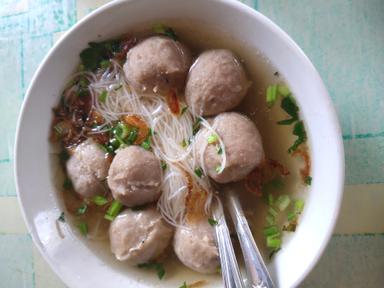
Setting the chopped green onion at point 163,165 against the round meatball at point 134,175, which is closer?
the round meatball at point 134,175

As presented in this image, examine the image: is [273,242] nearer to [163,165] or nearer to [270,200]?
[270,200]

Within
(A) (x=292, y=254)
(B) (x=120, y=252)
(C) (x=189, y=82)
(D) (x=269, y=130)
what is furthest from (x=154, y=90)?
(A) (x=292, y=254)

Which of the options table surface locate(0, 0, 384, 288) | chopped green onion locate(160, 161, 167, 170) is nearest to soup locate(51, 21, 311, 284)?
chopped green onion locate(160, 161, 167, 170)

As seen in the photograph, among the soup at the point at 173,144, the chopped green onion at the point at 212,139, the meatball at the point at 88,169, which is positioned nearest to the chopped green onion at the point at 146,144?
the soup at the point at 173,144

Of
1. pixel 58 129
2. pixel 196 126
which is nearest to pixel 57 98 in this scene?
pixel 58 129

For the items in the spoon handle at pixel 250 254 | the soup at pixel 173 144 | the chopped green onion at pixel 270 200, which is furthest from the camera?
the chopped green onion at pixel 270 200

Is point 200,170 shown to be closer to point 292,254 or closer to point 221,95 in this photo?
point 221,95

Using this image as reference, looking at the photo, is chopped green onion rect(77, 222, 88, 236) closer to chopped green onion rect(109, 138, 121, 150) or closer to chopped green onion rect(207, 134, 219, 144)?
chopped green onion rect(109, 138, 121, 150)

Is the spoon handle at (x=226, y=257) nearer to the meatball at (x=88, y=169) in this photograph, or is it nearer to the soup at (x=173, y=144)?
the soup at (x=173, y=144)
